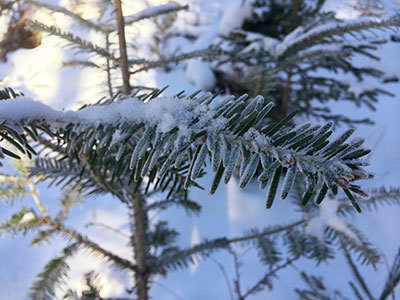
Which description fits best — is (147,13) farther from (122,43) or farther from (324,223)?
(324,223)

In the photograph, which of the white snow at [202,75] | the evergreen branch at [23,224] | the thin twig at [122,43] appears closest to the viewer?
the thin twig at [122,43]

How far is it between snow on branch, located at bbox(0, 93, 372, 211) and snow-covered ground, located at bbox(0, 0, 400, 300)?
0.45 meters

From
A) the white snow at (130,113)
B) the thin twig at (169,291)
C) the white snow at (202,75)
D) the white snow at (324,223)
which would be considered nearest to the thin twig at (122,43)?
the white snow at (130,113)

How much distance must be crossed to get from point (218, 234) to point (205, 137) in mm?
1185

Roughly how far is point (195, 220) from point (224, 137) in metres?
1.24

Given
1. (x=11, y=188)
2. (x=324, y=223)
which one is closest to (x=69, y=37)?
(x=11, y=188)

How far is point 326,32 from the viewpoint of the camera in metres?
0.86

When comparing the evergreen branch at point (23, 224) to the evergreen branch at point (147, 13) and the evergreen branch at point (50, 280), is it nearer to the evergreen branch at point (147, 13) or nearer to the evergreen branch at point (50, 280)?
the evergreen branch at point (50, 280)

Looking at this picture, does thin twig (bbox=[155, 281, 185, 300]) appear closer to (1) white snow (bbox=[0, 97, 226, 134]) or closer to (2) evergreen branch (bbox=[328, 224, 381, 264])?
(2) evergreen branch (bbox=[328, 224, 381, 264])

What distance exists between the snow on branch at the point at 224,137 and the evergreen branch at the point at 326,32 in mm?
664

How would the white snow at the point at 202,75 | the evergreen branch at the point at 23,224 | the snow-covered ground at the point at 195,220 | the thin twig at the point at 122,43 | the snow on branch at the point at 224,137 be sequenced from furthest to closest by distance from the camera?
1. the white snow at the point at 202,75
2. the snow-covered ground at the point at 195,220
3. the evergreen branch at the point at 23,224
4. the thin twig at the point at 122,43
5. the snow on branch at the point at 224,137

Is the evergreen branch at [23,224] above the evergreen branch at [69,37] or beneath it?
beneath

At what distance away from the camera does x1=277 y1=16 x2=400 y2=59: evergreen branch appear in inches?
28.1

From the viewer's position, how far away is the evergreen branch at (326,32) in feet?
2.34
